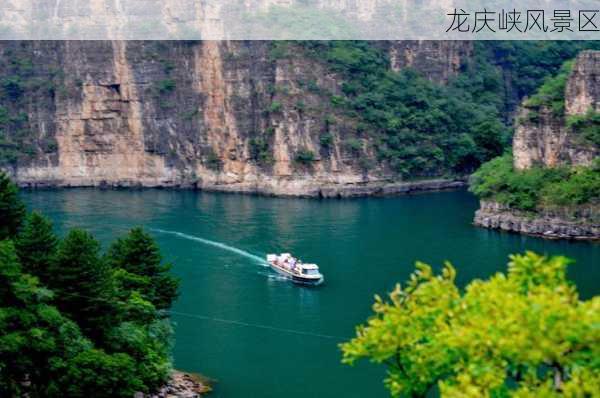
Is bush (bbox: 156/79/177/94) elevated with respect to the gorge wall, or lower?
elevated

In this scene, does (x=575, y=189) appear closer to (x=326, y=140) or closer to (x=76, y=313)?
(x=326, y=140)

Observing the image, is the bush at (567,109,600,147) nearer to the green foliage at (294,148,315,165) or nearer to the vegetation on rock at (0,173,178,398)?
the green foliage at (294,148,315,165)

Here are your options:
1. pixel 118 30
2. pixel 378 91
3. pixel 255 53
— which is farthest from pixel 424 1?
pixel 118 30

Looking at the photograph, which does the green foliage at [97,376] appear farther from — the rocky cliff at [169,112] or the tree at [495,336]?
the rocky cliff at [169,112]

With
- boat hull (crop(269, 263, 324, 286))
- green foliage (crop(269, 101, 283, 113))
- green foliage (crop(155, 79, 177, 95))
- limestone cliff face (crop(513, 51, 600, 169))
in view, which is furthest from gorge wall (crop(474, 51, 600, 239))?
green foliage (crop(155, 79, 177, 95))

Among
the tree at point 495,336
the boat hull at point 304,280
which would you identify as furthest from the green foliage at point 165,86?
the tree at point 495,336

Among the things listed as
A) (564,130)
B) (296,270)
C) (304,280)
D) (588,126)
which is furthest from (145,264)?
(564,130)
